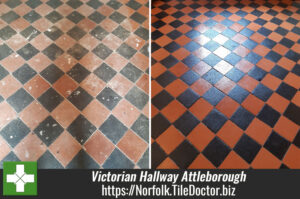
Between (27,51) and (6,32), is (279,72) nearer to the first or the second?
(27,51)

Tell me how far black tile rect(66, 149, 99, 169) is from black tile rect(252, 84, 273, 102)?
181 cm

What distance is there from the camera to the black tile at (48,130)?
6.05 ft

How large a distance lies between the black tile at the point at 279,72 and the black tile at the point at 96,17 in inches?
94.2

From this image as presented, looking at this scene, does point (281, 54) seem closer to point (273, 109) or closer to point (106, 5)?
point (273, 109)

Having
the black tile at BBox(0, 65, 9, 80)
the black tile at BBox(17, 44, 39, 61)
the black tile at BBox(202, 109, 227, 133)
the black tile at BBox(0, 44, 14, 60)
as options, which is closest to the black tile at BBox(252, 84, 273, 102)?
Result: the black tile at BBox(202, 109, 227, 133)

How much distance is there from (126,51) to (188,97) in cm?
100

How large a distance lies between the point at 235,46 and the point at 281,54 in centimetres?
57

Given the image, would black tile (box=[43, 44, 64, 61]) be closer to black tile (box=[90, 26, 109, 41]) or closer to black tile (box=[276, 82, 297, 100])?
black tile (box=[90, 26, 109, 41])

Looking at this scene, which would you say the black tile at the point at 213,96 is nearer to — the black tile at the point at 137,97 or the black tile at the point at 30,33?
the black tile at the point at 137,97

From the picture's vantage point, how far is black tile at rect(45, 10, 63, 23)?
2.87 m

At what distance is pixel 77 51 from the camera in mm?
2514

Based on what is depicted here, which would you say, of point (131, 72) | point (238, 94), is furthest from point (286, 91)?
point (131, 72)

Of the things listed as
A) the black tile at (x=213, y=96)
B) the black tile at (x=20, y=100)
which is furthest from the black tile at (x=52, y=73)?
the black tile at (x=213, y=96)

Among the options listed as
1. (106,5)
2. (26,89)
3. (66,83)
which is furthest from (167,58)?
(26,89)
